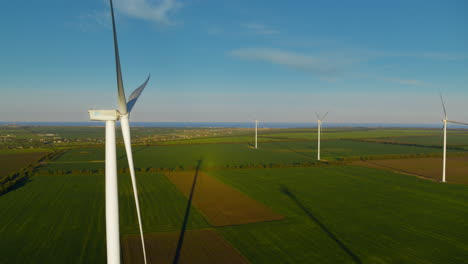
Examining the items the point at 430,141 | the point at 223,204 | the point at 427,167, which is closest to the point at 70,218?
the point at 223,204

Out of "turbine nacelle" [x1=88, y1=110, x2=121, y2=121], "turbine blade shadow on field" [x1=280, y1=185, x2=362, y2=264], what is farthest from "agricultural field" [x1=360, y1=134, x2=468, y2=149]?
"turbine nacelle" [x1=88, y1=110, x2=121, y2=121]

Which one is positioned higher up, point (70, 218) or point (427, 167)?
point (70, 218)

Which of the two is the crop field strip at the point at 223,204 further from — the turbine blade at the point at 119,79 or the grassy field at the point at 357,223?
the turbine blade at the point at 119,79

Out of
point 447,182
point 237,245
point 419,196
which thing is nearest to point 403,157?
point 447,182

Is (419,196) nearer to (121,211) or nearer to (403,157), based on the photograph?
(121,211)

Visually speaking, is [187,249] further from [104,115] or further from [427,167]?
[427,167]

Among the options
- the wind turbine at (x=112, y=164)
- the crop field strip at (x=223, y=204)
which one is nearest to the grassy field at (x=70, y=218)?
the crop field strip at (x=223, y=204)
